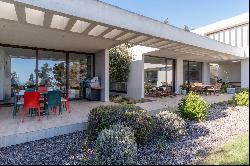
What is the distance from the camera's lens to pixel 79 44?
1127cm

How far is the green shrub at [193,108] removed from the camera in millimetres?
7809

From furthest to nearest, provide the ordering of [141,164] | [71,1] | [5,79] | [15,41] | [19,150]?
[5,79], [15,41], [71,1], [19,150], [141,164]

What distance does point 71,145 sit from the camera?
539 centimetres

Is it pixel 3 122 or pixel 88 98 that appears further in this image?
pixel 88 98

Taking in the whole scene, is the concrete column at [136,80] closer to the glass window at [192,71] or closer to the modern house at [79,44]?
the modern house at [79,44]

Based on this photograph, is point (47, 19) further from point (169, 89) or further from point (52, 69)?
point (169, 89)

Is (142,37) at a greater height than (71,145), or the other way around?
(142,37)

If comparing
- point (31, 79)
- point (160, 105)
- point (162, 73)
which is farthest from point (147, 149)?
point (162, 73)

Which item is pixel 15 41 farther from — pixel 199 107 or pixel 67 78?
pixel 199 107

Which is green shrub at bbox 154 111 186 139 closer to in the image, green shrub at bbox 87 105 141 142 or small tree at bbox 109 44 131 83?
green shrub at bbox 87 105 141 142

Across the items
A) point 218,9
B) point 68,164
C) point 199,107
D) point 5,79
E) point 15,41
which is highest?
point 218,9

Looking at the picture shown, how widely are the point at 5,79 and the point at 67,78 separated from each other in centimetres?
343

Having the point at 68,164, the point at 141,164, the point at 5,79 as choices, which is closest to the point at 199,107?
the point at 141,164

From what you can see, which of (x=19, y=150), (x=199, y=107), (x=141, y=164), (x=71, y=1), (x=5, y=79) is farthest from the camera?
(x=5, y=79)
